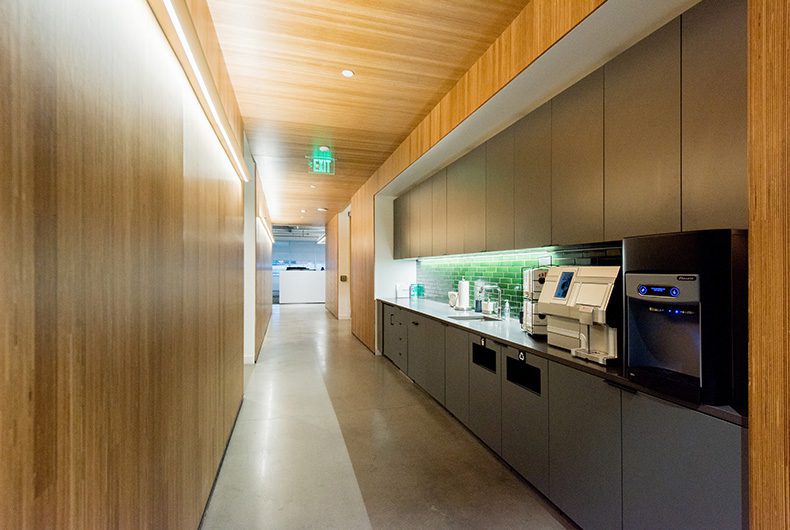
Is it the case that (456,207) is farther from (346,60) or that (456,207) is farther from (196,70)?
(196,70)

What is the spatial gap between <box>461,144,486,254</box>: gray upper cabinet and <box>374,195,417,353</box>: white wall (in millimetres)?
2503

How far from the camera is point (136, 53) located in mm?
1224

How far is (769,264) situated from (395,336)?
14.2 feet

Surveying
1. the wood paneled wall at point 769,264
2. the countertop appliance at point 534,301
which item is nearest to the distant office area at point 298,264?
the countertop appliance at point 534,301

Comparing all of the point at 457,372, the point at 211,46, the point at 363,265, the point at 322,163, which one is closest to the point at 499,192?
the point at 457,372

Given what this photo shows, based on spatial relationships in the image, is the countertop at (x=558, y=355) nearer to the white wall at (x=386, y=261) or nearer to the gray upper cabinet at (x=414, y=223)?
the gray upper cabinet at (x=414, y=223)

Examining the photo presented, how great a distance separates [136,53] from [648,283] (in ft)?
6.96

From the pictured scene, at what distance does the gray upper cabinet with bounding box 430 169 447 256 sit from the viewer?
430 cm

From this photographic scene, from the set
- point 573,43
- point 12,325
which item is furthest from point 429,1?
point 12,325

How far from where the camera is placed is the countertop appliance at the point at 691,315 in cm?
134

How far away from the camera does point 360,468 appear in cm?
263

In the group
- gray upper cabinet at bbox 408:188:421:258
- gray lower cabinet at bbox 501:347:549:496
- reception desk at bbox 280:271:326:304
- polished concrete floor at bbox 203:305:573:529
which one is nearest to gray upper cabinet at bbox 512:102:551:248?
gray lower cabinet at bbox 501:347:549:496

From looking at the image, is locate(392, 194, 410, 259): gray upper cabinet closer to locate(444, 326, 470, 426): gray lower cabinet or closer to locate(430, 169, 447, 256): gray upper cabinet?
locate(430, 169, 447, 256): gray upper cabinet

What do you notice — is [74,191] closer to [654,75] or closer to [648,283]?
[648,283]
